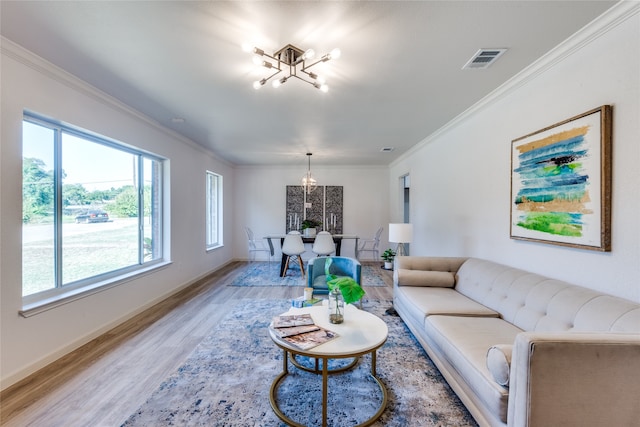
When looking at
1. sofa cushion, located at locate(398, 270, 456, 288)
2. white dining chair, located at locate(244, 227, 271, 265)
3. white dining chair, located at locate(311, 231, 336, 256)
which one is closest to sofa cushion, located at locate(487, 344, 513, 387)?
sofa cushion, located at locate(398, 270, 456, 288)

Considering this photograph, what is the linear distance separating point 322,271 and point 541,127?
281 cm

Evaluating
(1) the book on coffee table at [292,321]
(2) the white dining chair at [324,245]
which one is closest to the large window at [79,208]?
(1) the book on coffee table at [292,321]

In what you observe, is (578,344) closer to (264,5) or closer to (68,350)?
(264,5)

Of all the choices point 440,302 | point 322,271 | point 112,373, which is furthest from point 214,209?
point 440,302

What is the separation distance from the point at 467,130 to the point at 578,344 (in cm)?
283

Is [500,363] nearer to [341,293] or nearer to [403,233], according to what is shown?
[341,293]

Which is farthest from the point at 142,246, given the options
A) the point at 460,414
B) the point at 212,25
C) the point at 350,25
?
the point at 460,414

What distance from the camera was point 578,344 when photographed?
1174 millimetres

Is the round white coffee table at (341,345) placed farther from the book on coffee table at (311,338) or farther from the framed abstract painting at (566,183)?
the framed abstract painting at (566,183)

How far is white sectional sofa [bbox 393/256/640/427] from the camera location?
117 cm

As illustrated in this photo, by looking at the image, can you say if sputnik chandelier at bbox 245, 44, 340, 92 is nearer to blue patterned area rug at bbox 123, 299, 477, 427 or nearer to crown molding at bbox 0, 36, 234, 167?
crown molding at bbox 0, 36, 234, 167

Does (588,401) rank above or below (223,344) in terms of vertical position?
above

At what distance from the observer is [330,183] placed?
698cm

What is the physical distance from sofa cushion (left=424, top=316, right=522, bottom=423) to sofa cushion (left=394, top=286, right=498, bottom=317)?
0.10m
